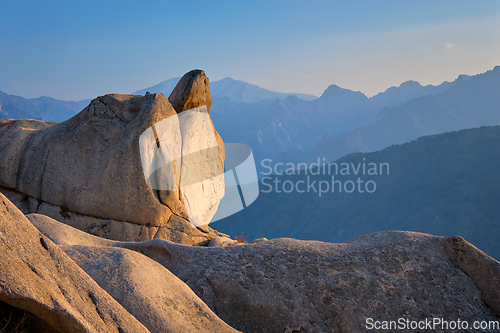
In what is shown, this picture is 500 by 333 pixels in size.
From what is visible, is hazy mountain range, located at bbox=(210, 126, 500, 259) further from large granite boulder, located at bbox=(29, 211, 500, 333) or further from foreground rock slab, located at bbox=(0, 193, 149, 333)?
foreground rock slab, located at bbox=(0, 193, 149, 333)

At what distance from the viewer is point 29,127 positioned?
35.7 ft

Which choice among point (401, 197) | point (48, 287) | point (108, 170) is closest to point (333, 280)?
point (48, 287)

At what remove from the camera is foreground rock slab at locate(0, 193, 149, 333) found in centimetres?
243

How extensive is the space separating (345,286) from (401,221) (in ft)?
321

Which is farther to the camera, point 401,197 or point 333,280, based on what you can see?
point 401,197

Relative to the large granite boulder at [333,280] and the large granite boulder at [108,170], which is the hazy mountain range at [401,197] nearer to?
the large granite boulder at [108,170]

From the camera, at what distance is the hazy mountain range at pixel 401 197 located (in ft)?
272

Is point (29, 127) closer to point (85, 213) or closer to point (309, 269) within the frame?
point (85, 213)

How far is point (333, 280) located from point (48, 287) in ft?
11.7

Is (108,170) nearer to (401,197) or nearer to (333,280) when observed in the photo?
(333,280)

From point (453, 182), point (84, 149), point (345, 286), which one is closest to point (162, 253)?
point (345, 286)

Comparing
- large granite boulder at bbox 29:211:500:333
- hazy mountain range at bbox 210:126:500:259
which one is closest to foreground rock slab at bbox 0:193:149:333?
large granite boulder at bbox 29:211:500:333

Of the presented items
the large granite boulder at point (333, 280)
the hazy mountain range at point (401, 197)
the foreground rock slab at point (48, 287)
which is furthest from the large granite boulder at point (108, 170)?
the hazy mountain range at point (401, 197)

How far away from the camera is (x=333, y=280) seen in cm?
489
